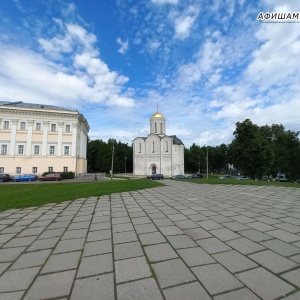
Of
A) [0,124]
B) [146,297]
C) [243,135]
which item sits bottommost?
[146,297]

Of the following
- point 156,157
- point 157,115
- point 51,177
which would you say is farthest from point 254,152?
point 51,177

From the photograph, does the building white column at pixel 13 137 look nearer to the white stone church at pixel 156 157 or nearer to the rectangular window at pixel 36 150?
the rectangular window at pixel 36 150

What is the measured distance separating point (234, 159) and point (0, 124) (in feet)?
149

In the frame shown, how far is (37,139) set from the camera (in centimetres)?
4009

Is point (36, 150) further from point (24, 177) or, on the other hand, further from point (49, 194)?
point (49, 194)

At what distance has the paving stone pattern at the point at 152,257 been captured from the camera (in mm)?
2467

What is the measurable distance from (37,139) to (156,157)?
30.3 m

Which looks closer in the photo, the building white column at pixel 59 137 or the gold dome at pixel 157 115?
the building white column at pixel 59 137

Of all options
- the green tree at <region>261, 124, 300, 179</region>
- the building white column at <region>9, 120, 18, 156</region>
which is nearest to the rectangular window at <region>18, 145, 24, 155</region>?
the building white column at <region>9, 120, 18, 156</region>

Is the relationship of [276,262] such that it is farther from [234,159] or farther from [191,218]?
[234,159]

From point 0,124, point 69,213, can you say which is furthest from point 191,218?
point 0,124

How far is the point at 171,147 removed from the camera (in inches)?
2267

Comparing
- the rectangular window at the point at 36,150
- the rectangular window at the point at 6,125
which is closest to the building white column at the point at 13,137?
the rectangular window at the point at 6,125

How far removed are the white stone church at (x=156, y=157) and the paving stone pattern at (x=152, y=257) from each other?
50.9 m
